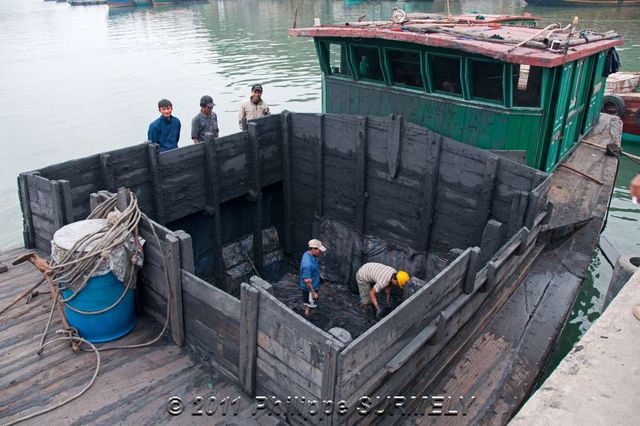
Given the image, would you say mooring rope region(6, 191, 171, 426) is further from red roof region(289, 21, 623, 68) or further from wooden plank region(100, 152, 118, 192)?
red roof region(289, 21, 623, 68)

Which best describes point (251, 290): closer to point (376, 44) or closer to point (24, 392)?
point (24, 392)

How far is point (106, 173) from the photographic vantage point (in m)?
7.89

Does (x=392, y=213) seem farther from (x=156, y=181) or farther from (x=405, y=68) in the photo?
(x=156, y=181)

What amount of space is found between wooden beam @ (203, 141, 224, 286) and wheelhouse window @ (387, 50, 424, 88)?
378 centimetres

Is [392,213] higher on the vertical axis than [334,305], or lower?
higher

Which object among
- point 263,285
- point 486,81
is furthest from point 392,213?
point 263,285

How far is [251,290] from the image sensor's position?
4.86 m

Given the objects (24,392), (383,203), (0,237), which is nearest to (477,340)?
(383,203)

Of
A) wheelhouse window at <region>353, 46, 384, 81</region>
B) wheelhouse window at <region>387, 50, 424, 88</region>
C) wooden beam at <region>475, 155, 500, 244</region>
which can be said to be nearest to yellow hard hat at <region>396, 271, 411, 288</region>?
wooden beam at <region>475, 155, 500, 244</region>

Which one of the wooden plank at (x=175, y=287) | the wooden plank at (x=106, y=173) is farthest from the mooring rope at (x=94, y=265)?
the wooden plank at (x=106, y=173)

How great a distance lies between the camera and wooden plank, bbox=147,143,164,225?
838 cm

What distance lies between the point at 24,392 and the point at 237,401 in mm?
2242

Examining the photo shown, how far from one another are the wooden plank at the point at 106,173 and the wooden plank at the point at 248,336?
403 cm

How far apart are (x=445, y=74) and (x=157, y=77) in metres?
27.6
